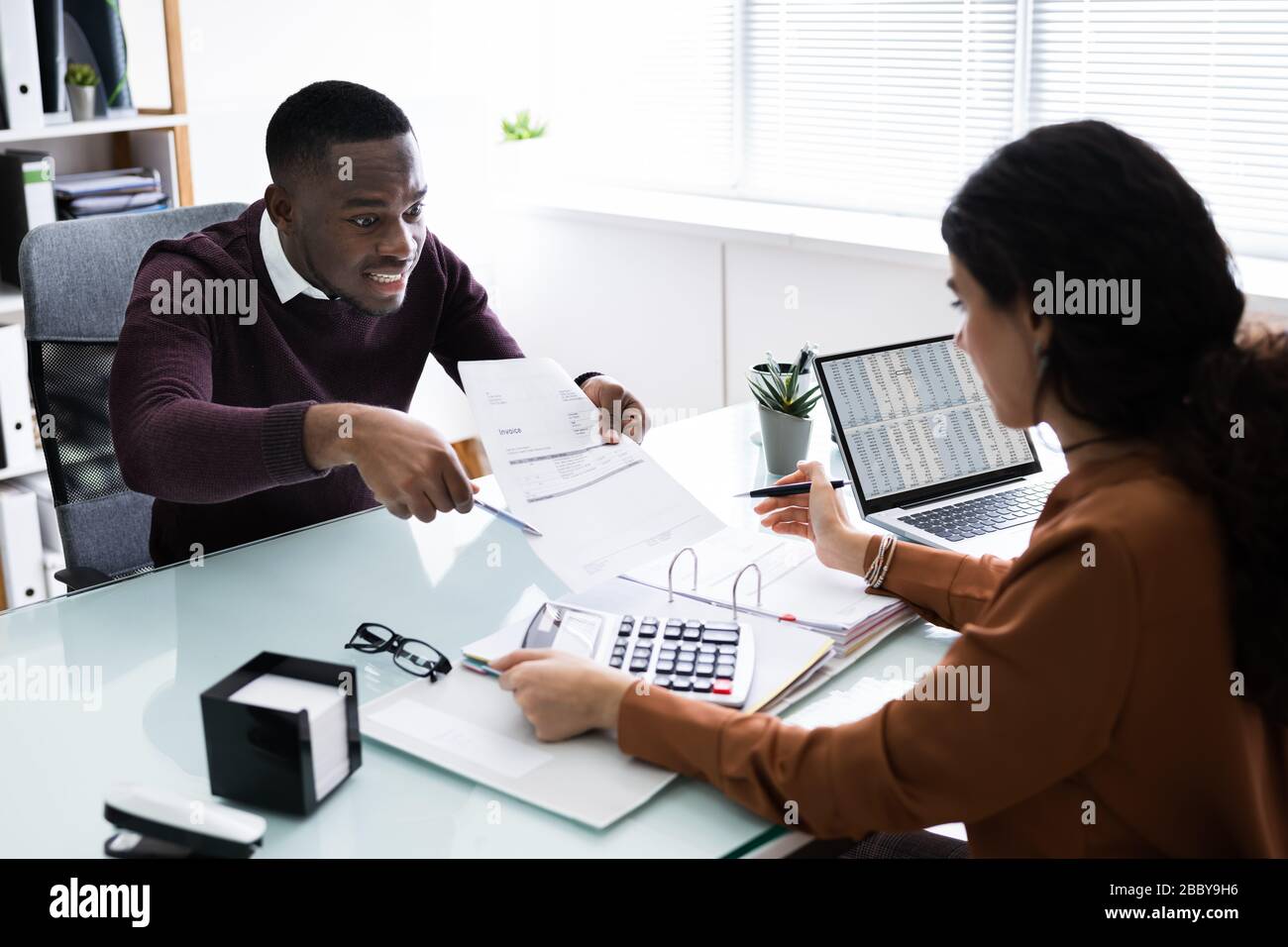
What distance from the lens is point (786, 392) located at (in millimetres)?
1862

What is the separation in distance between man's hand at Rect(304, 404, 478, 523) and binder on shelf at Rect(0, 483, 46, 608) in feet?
5.59

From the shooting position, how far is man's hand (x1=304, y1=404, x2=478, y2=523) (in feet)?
4.46

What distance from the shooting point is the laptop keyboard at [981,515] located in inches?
63.4

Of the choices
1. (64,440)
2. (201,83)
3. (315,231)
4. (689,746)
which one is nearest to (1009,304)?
(689,746)

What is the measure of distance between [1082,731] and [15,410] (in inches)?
98.8

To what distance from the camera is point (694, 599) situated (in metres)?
1.42

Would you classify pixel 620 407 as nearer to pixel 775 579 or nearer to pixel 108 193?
pixel 775 579

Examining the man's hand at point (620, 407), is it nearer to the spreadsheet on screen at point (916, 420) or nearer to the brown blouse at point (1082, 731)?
the spreadsheet on screen at point (916, 420)

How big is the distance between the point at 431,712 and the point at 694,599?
0.35 metres

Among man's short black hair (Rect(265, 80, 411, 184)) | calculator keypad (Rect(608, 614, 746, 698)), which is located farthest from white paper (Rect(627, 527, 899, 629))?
man's short black hair (Rect(265, 80, 411, 184))

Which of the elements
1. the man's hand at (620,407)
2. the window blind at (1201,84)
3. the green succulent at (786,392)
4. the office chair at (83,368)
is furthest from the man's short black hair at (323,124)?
the window blind at (1201,84)

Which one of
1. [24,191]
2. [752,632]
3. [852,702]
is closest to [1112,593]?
[852,702]

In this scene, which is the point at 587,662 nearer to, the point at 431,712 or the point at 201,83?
the point at 431,712

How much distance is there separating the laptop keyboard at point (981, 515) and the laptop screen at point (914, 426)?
4 cm
